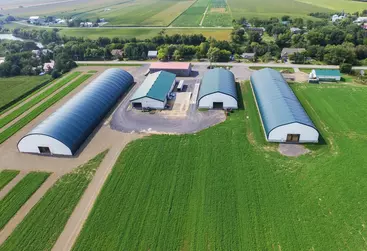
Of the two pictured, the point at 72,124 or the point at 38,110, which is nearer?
the point at 72,124

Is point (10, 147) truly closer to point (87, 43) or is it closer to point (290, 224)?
point (290, 224)

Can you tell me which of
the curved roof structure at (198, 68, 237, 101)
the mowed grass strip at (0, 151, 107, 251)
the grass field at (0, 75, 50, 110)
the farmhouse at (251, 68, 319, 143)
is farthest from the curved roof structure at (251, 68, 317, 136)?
the grass field at (0, 75, 50, 110)

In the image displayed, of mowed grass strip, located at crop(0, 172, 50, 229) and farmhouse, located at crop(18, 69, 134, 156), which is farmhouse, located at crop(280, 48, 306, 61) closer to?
farmhouse, located at crop(18, 69, 134, 156)

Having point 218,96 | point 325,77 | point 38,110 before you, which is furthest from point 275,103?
point 38,110

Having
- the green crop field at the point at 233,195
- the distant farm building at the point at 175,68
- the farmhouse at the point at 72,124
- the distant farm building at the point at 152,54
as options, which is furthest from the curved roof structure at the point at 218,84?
the distant farm building at the point at 152,54

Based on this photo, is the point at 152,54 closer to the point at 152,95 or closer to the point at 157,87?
the point at 157,87

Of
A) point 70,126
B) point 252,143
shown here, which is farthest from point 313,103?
point 70,126
